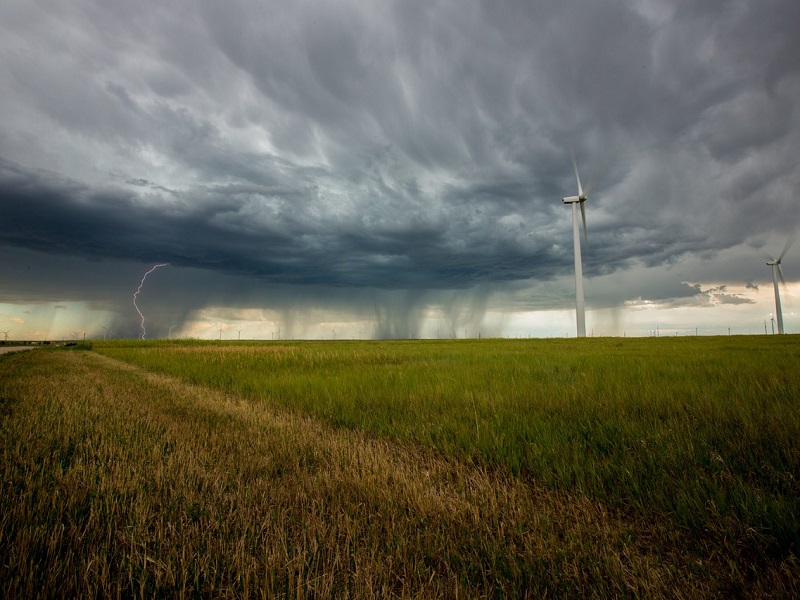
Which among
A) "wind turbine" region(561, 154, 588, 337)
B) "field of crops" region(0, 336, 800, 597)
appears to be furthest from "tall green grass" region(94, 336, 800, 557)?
"wind turbine" region(561, 154, 588, 337)

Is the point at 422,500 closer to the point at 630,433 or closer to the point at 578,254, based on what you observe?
the point at 630,433

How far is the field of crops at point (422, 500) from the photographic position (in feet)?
7.80

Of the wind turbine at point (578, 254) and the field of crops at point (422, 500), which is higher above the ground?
the wind turbine at point (578, 254)

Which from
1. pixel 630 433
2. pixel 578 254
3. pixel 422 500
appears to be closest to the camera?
pixel 422 500

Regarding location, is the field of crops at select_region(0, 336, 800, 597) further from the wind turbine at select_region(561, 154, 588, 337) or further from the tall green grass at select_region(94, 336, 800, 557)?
the wind turbine at select_region(561, 154, 588, 337)

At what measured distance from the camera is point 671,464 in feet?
13.3

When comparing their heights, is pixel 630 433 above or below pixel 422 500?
above

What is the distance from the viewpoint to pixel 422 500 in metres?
3.37

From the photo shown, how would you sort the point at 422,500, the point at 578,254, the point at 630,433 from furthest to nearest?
the point at 578,254, the point at 630,433, the point at 422,500

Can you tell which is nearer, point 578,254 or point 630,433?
point 630,433

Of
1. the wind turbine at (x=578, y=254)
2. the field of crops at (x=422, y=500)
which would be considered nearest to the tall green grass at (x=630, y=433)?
the field of crops at (x=422, y=500)

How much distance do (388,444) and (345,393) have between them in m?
3.78

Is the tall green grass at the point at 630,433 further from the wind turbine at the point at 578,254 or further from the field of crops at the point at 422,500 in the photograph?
the wind turbine at the point at 578,254

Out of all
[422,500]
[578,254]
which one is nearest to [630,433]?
[422,500]
